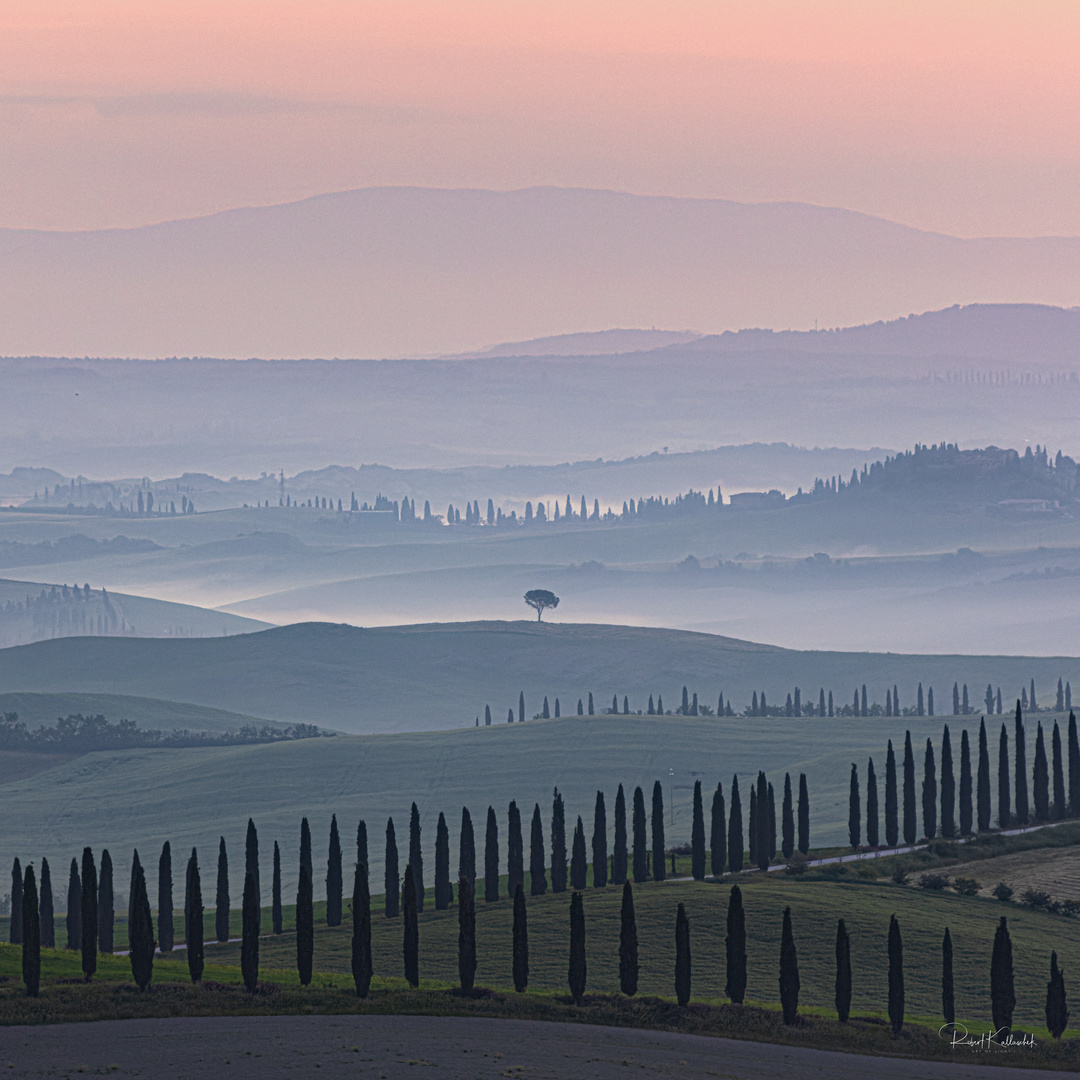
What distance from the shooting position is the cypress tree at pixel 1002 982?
98250 mm

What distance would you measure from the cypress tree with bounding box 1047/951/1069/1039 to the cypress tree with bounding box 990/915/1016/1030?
2.21 m

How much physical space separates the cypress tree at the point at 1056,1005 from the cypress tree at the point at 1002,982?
221 centimetres

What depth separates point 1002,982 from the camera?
98.4 metres

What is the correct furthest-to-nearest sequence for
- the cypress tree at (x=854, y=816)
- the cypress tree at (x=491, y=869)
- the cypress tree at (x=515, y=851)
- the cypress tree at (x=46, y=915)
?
1. the cypress tree at (x=854, y=816)
2. the cypress tree at (x=515, y=851)
3. the cypress tree at (x=491, y=869)
4. the cypress tree at (x=46, y=915)

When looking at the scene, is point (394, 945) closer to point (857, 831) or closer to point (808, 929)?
point (808, 929)

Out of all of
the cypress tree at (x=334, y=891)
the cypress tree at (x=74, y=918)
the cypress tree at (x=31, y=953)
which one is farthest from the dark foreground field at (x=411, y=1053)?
the cypress tree at (x=74, y=918)

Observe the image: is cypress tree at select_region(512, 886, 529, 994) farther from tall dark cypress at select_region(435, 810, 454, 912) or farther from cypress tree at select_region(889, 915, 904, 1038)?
tall dark cypress at select_region(435, 810, 454, 912)

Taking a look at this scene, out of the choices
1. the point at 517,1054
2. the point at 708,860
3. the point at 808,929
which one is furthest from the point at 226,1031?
the point at 708,860

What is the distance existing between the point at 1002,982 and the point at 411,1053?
1374 inches

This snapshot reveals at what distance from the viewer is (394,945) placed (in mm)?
122625

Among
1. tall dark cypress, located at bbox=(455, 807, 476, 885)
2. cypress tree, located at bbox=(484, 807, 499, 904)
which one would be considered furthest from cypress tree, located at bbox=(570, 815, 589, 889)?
tall dark cypress, located at bbox=(455, 807, 476, 885)

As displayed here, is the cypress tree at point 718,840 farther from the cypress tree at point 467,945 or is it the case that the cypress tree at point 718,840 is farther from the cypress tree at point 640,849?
the cypress tree at point 467,945

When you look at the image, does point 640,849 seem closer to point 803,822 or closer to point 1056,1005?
point 803,822

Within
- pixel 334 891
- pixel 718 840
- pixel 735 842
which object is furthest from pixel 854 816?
pixel 334 891
